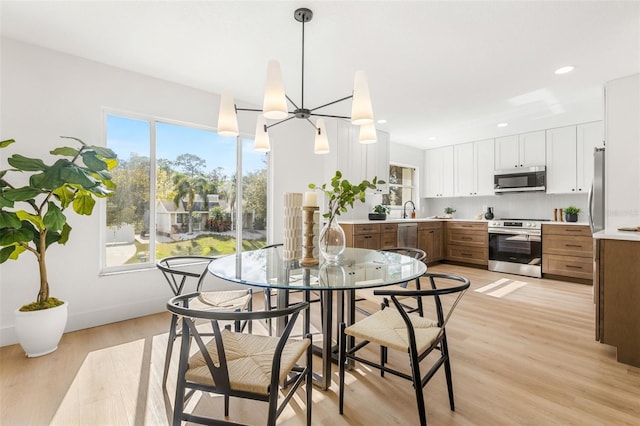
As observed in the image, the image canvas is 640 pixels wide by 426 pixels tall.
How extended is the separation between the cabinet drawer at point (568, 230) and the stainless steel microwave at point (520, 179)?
0.76m

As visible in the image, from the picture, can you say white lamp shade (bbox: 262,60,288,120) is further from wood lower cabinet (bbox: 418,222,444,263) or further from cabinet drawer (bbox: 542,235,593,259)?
cabinet drawer (bbox: 542,235,593,259)

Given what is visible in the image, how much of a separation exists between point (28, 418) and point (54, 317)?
0.89m

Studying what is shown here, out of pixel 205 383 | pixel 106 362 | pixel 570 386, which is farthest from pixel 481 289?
pixel 106 362

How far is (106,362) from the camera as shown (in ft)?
7.09

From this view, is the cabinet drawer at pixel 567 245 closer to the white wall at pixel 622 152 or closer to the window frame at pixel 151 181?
the white wall at pixel 622 152

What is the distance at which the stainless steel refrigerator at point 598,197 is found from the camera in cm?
322

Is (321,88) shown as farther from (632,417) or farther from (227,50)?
(632,417)

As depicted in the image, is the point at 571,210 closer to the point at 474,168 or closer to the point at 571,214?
the point at 571,214

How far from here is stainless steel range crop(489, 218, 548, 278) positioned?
4.70 meters

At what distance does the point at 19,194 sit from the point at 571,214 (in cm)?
647

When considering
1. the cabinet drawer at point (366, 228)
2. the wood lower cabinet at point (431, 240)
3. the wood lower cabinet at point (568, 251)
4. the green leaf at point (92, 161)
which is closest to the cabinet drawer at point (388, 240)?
the cabinet drawer at point (366, 228)

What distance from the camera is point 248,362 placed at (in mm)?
1282

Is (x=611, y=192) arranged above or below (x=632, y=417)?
above

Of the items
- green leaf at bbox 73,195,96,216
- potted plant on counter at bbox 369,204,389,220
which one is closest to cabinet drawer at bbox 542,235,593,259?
potted plant on counter at bbox 369,204,389,220
